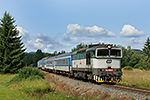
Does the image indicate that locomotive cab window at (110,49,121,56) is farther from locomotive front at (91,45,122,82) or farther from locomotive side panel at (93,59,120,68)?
locomotive side panel at (93,59,120,68)

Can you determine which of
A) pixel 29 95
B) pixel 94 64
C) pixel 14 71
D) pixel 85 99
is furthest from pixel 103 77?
pixel 14 71

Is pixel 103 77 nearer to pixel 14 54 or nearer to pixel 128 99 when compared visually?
pixel 128 99

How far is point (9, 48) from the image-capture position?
3297cm

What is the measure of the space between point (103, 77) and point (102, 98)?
16.5 ft

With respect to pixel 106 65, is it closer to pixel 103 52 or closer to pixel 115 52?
pixel 103 52

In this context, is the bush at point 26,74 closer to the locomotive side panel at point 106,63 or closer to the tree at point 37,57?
the locomotive side panel at point 106,63

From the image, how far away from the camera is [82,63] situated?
61.5ft

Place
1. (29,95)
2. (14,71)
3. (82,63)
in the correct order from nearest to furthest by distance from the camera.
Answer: (29,95) → (82,63) → (14,71)

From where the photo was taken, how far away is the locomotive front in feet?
49.0

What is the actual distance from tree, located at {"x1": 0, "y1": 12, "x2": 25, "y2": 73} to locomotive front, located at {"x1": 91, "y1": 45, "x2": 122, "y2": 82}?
20.8 m

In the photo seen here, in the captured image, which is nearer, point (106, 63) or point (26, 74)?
point (106, 63)

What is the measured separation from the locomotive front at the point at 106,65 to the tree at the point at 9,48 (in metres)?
20.8

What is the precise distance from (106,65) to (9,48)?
23522 mm

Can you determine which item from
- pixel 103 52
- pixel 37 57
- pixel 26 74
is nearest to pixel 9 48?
pixel 26 74
